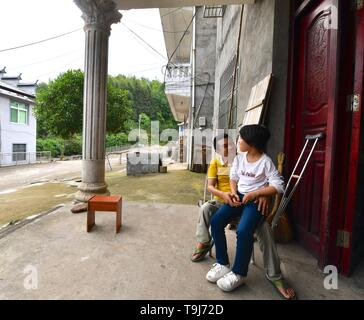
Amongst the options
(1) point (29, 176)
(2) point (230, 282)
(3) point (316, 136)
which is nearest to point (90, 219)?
(2) point (230, 282)

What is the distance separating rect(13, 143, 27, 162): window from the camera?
55.8 feet

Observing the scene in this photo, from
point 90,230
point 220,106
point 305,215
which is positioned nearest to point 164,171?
point 220,106

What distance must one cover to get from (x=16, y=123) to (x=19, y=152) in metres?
2.06

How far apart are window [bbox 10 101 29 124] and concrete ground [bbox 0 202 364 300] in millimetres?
17277

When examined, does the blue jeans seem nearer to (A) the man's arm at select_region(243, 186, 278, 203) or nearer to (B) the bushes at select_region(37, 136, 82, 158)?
(A) the man's arm at select_region(243, 186, 278, 203)

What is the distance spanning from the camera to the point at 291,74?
271cm

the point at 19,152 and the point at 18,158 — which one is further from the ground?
the point at 19,152

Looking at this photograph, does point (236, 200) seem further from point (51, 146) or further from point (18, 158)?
point (51, 146)

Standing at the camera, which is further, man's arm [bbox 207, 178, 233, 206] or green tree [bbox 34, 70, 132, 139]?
green tree [bbox 34, 70, 132, 139]

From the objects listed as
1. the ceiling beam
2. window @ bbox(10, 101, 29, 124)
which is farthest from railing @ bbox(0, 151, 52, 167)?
the ceiling beam

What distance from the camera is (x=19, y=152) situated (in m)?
17.4

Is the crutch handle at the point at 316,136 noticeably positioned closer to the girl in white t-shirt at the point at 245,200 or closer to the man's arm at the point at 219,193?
the girl in white t-shirt at the point at 245,200
